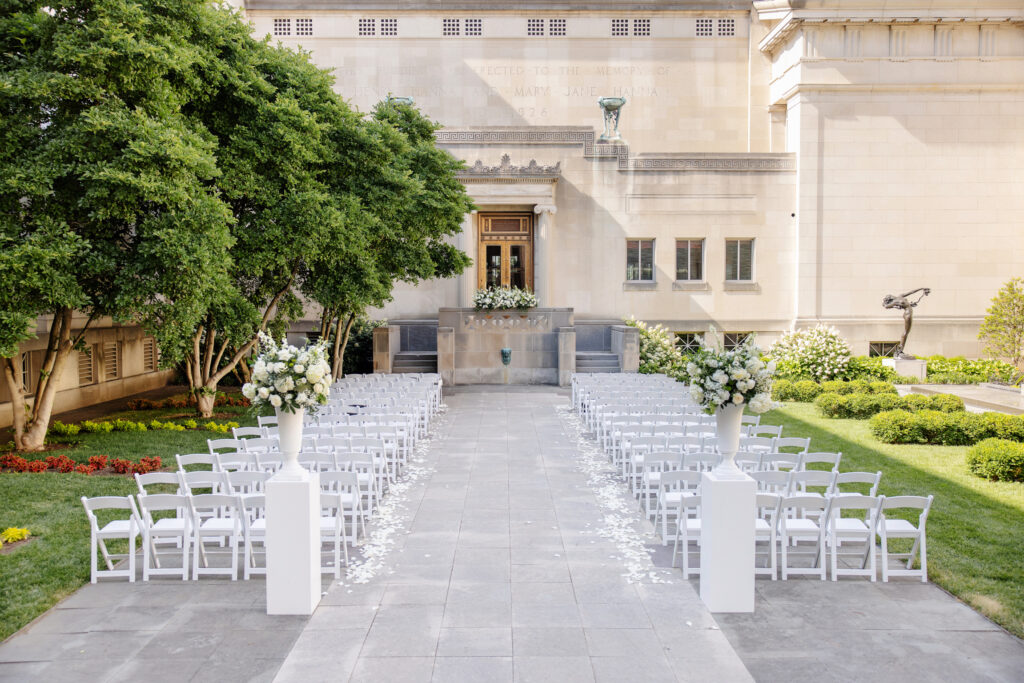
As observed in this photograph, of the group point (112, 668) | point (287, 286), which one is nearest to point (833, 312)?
point (287, 286)

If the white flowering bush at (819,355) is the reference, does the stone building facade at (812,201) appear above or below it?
above

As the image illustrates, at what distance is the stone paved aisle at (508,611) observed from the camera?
6.95 m

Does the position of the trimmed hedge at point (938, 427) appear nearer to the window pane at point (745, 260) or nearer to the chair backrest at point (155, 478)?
the chair backrest at point (155, 478)

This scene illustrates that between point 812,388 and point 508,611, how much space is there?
21596 millimetres

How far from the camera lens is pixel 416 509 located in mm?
12414

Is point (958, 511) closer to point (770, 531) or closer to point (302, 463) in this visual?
point (770, 531)

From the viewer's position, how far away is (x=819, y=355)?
2980cm

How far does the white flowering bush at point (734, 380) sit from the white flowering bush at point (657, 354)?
21.7 meters

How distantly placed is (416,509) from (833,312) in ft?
89.8

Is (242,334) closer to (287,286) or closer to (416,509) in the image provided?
(287,286)

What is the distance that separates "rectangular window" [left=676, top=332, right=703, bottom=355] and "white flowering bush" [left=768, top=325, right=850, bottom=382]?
4.28 m

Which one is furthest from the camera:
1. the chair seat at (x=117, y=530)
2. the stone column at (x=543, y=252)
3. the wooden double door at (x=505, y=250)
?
the wooden double door at (x=505, y=250)

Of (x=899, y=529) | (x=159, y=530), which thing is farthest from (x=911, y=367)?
(x=159, y=530)

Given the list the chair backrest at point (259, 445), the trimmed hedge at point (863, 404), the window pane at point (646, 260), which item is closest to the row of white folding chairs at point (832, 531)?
the chair backrest at point (259, 445)
